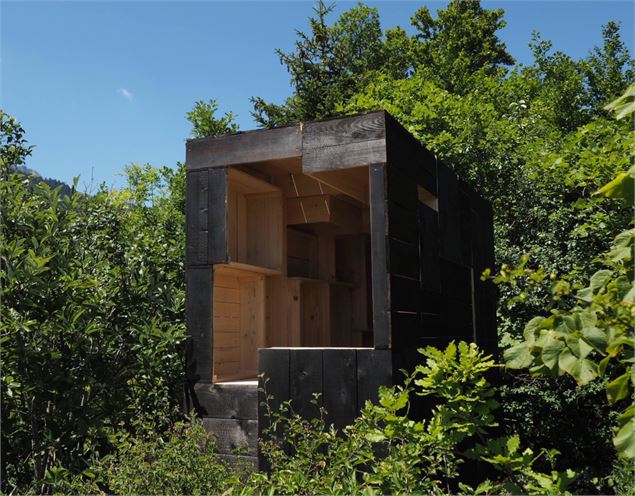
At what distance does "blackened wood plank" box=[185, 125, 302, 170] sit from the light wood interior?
1.06ft

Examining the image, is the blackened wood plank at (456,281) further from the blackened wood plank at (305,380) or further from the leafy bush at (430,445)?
the leafy bush at (430,445)

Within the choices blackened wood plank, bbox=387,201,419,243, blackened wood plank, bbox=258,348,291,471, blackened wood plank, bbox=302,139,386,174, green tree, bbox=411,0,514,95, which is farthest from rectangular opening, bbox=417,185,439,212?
green tree, bbox=411,0,514,95

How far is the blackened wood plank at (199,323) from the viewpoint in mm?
6109

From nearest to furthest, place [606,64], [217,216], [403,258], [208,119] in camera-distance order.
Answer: [403,258] < [217,216] < [208,119] < [606,64]

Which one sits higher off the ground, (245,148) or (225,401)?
(245,148)

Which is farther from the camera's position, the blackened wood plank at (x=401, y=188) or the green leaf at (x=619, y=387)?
the blackened wood plank at (x=401, y=188)

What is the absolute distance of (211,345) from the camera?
20.0 feet

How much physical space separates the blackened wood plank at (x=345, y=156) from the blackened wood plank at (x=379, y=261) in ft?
0.33

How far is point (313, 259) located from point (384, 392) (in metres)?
4.59

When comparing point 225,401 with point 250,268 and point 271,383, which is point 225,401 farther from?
point 250,268

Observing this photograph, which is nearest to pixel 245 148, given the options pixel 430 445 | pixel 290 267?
pixel 290 267

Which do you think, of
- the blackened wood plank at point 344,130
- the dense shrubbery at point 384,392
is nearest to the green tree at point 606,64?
the dense shrubbery at point 384,392

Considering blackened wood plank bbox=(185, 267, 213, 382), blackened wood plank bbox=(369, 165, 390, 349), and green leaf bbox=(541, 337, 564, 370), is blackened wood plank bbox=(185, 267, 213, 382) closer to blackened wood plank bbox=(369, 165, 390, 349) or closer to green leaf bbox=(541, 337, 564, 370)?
blackened wood plank bbox=(369, 165, 390, 349)

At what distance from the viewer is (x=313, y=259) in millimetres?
8539
